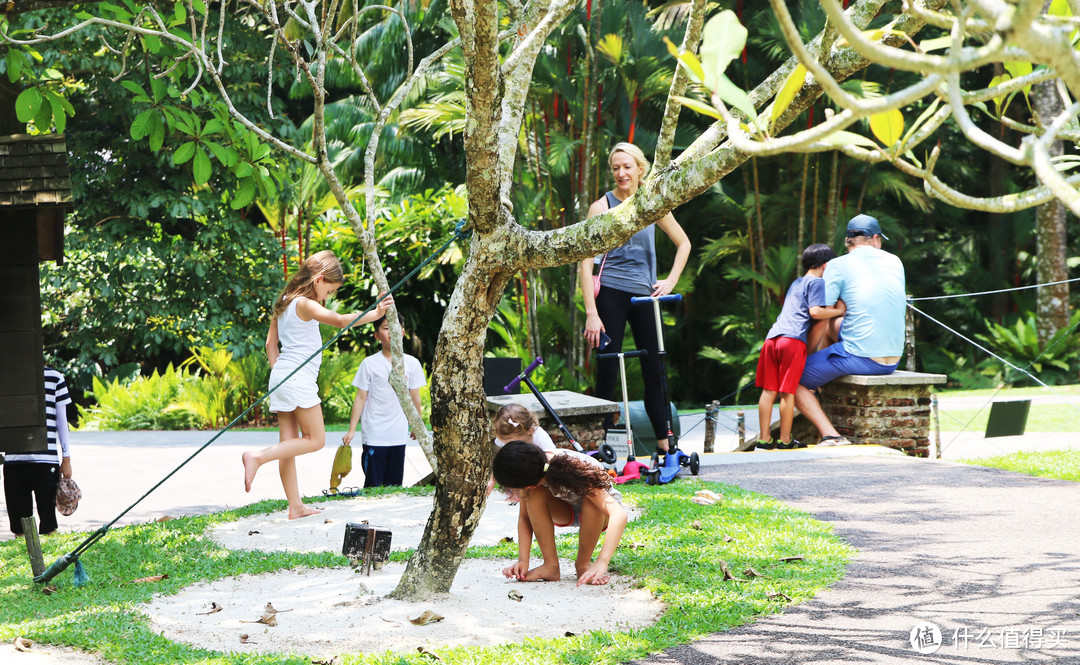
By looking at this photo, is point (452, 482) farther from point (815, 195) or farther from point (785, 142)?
point (815, 195)

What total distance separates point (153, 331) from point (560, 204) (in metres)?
6.11

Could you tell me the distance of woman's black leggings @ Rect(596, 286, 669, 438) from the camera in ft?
21.3

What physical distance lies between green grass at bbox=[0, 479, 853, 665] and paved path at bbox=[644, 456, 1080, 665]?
16 centimetres

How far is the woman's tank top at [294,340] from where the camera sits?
6.03 m

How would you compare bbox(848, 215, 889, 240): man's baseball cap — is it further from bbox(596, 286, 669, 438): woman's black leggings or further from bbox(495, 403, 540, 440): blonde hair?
bbox(495, 403, 540, 440): blonde hair

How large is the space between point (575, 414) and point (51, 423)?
357cm

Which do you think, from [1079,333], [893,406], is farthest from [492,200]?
[1079,333]

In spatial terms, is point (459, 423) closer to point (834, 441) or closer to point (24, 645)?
point (24, 645)

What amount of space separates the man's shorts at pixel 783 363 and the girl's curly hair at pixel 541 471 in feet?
13.5

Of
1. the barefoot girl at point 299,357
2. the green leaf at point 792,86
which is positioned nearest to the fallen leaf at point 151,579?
the barefoot girl at point 299,357

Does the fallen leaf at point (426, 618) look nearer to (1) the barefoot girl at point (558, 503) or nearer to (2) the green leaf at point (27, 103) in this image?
(1) the barefoot girl at point (558, 503)

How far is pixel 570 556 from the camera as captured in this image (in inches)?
197

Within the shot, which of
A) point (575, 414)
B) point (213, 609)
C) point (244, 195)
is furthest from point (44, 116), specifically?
point (575, 414)

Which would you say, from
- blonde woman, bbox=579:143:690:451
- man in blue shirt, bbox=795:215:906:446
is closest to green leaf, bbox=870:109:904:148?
blonde woman, bbox=579:143:690:451
